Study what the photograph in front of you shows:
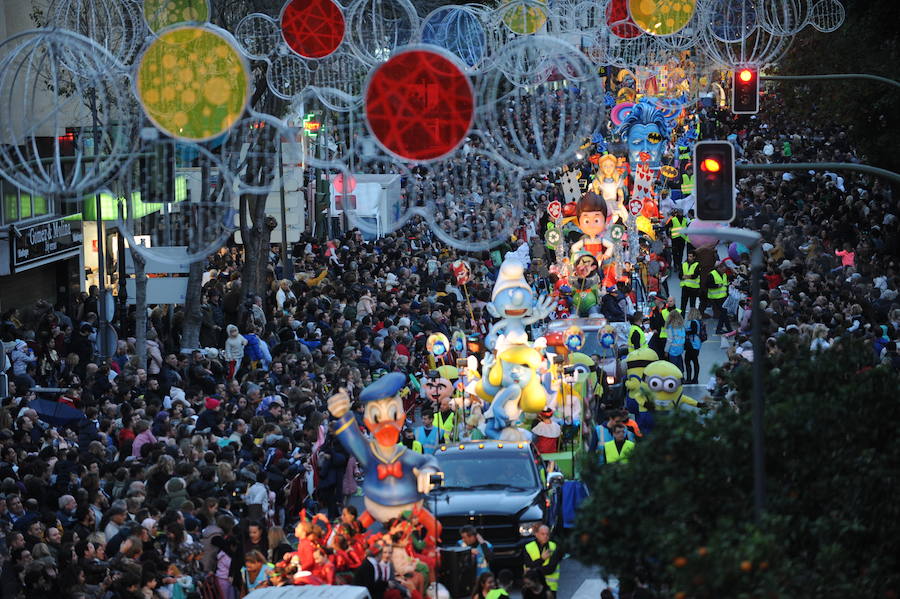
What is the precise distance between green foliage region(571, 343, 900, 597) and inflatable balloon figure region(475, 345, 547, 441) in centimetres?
736

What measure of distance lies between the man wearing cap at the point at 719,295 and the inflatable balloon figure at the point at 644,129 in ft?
18.7

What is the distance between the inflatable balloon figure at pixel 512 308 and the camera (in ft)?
72.5

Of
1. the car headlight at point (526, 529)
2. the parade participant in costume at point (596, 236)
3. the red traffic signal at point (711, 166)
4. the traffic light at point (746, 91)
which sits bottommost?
the car headlight at point (526, 529)

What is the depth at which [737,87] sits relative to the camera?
26000mm

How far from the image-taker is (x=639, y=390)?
23.6 metres

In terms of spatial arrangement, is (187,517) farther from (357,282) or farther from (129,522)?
(357,282)

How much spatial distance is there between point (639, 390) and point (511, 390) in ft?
9.53

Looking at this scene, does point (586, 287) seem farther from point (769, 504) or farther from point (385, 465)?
point (769, 504)

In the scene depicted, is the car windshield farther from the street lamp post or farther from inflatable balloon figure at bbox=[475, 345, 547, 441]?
the street lamp post

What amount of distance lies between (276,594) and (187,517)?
3210mm

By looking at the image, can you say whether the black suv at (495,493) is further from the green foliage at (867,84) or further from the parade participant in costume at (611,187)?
the green foliage at (867,84)

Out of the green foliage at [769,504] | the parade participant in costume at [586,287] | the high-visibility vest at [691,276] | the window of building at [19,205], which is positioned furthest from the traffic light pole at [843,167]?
the window of building at [19,205]

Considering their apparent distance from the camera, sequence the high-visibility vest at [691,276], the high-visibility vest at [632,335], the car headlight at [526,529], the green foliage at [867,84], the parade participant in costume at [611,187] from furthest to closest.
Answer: the green foliage at [867,84], the parade participant in costume at [611,187], the high-visibility vest at [691,276], the high-visibility vest at [632,335], the car headlight at [526,529]

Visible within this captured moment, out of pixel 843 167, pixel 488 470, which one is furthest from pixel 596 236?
pixel 488 470
